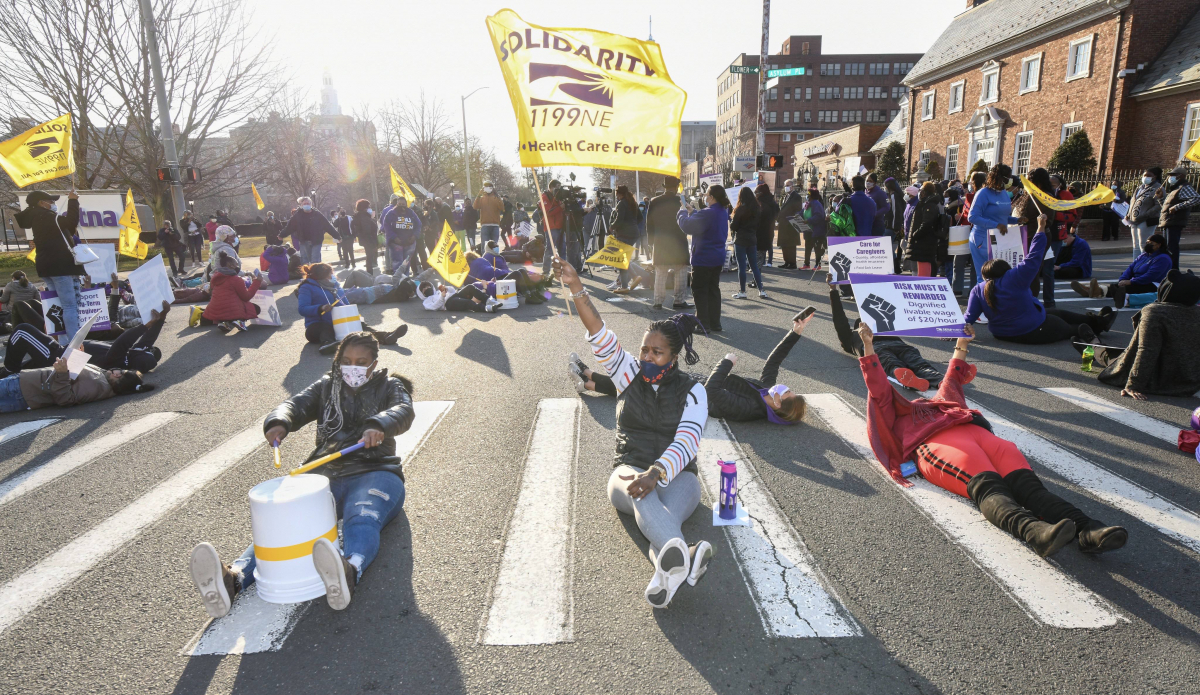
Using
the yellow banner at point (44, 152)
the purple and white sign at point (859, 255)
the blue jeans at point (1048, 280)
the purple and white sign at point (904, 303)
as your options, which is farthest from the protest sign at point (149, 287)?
the blue jeans at point (1048, 280)

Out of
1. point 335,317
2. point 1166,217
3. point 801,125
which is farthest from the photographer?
point 801,125

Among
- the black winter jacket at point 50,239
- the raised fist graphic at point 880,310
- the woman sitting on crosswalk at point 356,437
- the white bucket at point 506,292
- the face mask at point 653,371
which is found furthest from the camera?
the white bucket at point 506,292

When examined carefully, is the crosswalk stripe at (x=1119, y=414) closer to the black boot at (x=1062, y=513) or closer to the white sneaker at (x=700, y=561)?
the black boot at (x=1062, y=513)

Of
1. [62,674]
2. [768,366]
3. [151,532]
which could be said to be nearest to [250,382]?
[151,532]

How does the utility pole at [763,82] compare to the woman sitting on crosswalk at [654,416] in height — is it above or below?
above

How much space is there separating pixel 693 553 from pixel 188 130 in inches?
1087

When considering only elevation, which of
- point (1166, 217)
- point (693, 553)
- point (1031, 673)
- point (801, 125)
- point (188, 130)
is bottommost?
point (1031, 673)

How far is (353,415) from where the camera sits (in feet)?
14.1

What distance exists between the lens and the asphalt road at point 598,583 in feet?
9.50

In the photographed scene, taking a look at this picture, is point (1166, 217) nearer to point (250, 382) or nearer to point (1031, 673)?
point (1031, 673)

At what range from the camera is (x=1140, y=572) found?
3.59 meters

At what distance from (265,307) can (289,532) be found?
9347mm

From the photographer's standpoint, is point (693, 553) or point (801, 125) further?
point (801, 125)

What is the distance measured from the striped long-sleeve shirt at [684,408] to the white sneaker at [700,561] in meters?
0.47
